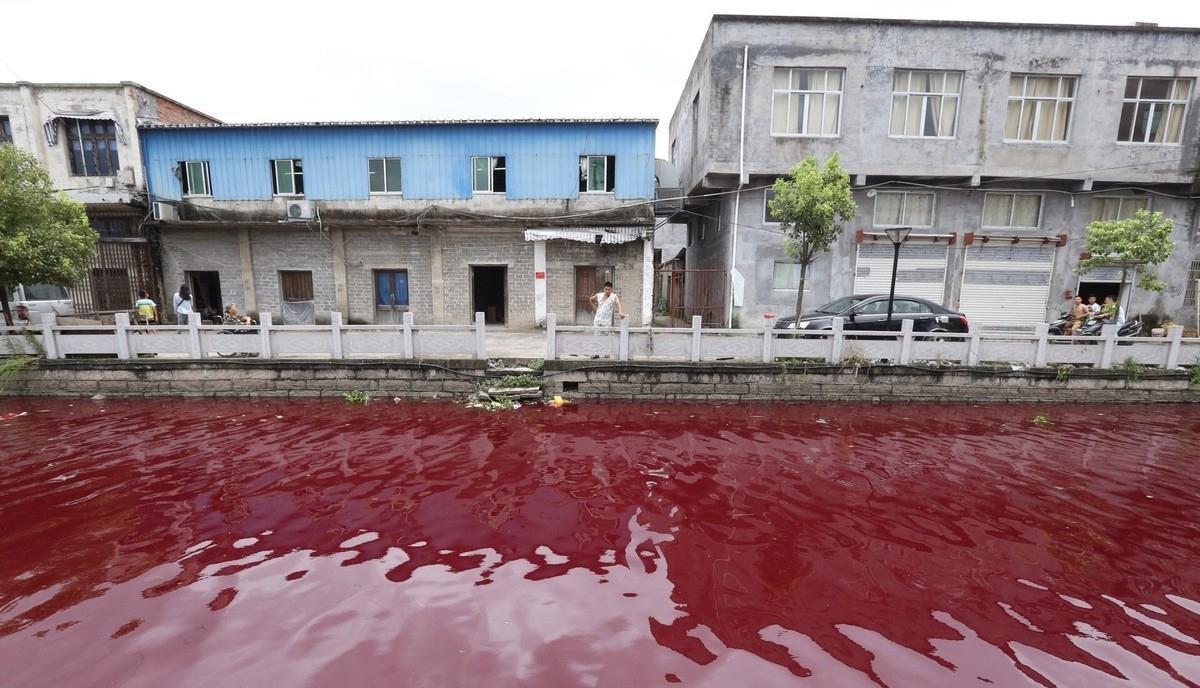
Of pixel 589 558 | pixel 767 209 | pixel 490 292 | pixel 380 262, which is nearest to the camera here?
pixel 589 558

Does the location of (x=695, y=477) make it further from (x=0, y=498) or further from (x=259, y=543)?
(x=0, y=498)

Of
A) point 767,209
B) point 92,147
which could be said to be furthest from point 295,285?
point 767,209

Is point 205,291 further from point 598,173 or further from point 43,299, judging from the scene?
point 598,173

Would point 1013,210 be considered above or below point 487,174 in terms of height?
below

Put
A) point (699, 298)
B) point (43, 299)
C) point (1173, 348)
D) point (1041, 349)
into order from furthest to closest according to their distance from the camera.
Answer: point (699, 298), point (43, 299), point (1173, 348), point (1041, 349)

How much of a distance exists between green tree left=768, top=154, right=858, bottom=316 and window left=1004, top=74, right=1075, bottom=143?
7173mm

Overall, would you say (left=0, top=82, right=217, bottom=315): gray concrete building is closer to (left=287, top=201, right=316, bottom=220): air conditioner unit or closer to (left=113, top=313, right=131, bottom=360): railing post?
(left=287, top=201, right=316, bottom=220): air conditioner unit

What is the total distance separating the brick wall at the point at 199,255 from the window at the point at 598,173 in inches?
449

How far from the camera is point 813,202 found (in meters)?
12.9

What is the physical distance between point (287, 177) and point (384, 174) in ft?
10.3

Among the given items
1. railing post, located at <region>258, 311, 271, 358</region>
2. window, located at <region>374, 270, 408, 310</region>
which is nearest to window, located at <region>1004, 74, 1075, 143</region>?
window, located at <region>374, 270, 408, 310</region>

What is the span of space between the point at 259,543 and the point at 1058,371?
47.2ft

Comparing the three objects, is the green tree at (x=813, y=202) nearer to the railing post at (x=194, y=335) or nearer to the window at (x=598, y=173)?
the window at (x=598, y=173)

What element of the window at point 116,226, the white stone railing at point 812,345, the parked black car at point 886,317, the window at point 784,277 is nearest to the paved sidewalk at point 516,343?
the white stone railing at point 812,345
